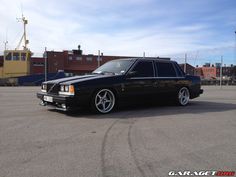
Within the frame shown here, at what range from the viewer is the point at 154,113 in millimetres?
7812

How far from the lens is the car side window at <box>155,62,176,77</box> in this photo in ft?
29.5

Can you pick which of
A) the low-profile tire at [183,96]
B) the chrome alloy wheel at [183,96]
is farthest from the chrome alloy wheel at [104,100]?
the chrome alloy wheel at [183,96]

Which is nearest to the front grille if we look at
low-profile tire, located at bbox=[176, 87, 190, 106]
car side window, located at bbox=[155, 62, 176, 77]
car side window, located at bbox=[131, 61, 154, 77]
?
car side window, located at bbox=[131, 61, 154, 77]

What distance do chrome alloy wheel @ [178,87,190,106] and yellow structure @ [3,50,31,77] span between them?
24.8m

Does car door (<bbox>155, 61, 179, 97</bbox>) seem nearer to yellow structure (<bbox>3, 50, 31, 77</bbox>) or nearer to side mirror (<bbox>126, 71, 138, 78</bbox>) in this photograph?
side mirror (<bbox>126, 71, 138, 78</bbox>)

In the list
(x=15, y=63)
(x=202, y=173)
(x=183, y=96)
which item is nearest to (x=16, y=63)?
(x=15, y=63)

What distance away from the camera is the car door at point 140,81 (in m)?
8.02

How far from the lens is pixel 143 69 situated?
27.9 feet

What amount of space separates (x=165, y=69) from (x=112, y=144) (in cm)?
509

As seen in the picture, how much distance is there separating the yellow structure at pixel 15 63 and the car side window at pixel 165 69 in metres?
24.8

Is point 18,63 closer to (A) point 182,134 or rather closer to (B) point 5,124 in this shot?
(B) point 5,124

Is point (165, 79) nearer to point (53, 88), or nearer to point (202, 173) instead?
point (53, 88)

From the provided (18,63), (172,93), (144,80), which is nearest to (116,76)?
(144,80)

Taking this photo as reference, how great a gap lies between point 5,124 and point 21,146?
1.85m
